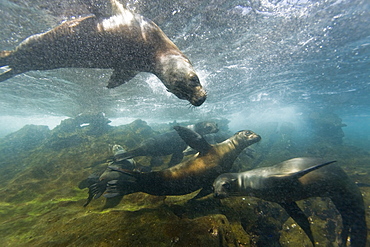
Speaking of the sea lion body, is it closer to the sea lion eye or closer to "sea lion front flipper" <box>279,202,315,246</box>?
"sea lion front flipper" <box>279,202,315,246</box>

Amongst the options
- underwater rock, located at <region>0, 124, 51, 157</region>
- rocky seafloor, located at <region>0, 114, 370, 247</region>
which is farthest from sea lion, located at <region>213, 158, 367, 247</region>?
underwater rock, located at <region>0, 124, 51, 157</region>

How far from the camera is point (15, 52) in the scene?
3.20 meters

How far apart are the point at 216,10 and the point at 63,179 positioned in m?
8.42

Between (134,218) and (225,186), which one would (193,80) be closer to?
(134,218)

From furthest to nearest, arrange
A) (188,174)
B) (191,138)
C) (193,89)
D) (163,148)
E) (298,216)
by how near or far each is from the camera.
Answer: (163,148), (191,138), (188,174), (298,216), (193,89)

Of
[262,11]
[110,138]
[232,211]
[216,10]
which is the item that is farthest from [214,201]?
[110,138]

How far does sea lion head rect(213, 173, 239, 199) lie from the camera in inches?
137

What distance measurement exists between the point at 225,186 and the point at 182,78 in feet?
8.73

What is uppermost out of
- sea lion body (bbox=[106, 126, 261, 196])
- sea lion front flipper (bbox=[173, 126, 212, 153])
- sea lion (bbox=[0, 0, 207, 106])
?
sea lion (bbox=[0, 0, 207, 106])

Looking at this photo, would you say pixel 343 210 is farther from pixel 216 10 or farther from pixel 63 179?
pixel 63 179

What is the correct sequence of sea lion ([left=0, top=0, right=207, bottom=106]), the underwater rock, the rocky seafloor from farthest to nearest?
the underwater rock
sea lion ([left=0, top=0, right=207, bottom=106])
the rocky seafloor

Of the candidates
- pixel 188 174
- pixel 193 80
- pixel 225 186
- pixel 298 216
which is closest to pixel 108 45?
pixel 193 80

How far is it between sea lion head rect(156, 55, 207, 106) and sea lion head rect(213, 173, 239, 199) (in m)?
2.22

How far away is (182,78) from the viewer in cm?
246
